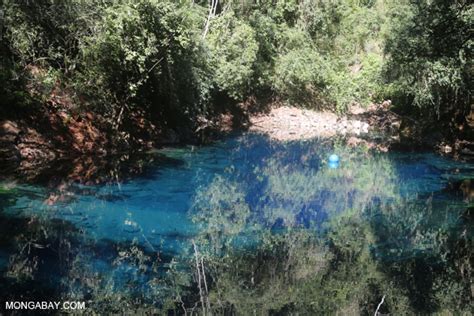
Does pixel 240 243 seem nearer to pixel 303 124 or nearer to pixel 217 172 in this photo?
pixel 217 172

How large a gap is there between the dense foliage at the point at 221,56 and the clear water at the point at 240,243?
4.03 m

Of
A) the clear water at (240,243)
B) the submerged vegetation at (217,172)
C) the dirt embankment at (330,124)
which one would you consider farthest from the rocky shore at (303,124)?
the clear water at (240,243)

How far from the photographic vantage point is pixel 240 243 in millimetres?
8758

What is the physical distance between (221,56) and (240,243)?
1548 centimetres

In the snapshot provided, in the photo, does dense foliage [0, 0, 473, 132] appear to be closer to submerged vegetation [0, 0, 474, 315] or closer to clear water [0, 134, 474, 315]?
submerged vegetation [0, 0, 474, 315]

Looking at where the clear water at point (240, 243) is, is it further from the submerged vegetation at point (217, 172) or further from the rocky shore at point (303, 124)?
the rocky shore at point (303, 124)

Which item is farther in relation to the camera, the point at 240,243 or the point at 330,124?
the point at 330,124

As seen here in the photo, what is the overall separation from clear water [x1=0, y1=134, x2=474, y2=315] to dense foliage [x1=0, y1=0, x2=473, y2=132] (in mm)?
4031

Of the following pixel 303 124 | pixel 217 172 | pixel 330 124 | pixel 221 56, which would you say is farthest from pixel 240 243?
pixel 330 124

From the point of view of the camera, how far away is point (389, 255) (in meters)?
8.52

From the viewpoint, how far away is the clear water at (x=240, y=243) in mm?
6477

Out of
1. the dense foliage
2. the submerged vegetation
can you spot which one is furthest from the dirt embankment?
the dense foliage

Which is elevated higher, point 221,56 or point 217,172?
point 221,56

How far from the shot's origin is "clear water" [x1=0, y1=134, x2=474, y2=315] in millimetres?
6477
